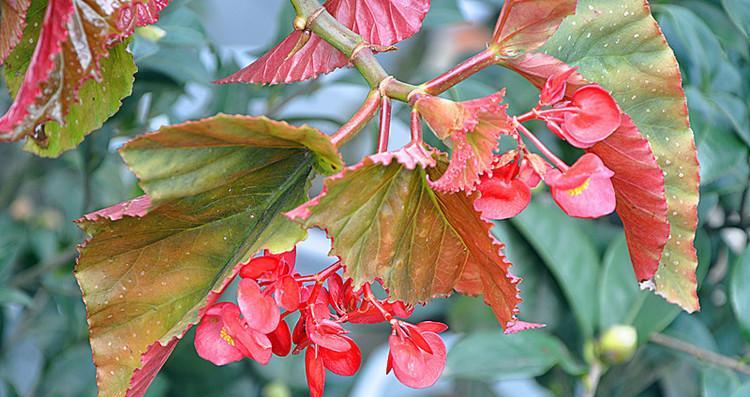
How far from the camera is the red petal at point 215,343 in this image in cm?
32

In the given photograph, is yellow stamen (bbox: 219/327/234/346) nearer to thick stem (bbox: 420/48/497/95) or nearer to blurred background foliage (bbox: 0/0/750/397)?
thick stem (bbox: 420/48/497/95)

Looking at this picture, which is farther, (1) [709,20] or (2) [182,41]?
(1) [709,20]

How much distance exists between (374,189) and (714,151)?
14.6 inches

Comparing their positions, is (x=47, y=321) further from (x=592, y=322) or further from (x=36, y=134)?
(x=36, y=134)

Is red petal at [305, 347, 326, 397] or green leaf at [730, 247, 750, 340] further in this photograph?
green leaf at [730, 247, 750, 340]

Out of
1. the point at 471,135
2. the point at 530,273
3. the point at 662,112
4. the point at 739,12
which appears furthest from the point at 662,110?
the point at 530,273

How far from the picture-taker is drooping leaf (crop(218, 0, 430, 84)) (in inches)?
14.7

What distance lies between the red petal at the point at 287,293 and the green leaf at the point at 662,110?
155 millimetres

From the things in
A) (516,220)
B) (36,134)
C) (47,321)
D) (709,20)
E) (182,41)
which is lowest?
(47,321)

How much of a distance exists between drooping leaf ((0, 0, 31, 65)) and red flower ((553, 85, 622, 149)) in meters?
0.20

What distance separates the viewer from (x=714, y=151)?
0.59 meters

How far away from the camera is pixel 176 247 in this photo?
338 millimetres

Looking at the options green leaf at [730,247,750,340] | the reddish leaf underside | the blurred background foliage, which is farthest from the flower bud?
the reddish leaf underside

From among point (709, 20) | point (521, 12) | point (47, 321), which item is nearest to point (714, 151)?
point (709, 20)
